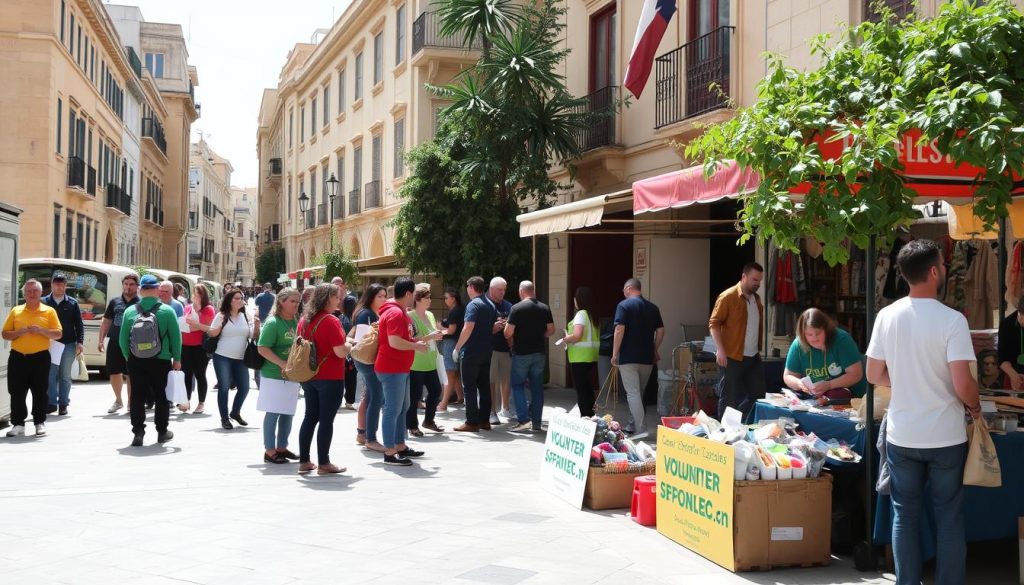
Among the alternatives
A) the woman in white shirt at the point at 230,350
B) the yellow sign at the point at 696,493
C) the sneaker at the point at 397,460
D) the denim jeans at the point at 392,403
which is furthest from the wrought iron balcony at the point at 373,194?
the yellow sign at the point at 696,493

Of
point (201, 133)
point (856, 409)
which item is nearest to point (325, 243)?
point (856, 409)

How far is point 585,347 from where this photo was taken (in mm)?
11438

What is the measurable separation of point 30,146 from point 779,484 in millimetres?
27732

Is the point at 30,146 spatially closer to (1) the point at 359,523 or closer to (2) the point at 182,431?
(2) the point at 182,431

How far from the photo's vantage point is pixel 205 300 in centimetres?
1291

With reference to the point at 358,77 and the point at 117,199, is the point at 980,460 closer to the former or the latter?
the point at 358,77

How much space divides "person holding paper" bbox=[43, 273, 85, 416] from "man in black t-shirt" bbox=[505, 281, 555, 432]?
5.51 metres

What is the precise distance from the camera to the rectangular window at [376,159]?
30.5 meters

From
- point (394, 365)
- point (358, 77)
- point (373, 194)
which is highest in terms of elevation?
point (358, 77)

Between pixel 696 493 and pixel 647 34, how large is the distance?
7.21m

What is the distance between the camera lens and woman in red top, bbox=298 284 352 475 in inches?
330

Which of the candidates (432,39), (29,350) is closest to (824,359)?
(29,350)

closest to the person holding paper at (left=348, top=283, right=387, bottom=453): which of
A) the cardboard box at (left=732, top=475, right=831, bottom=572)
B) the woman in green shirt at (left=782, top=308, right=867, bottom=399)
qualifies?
the woman in green shirt at (left=782, top=308, right=867, bottom=399)

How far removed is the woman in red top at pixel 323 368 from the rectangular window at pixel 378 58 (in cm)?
2246
